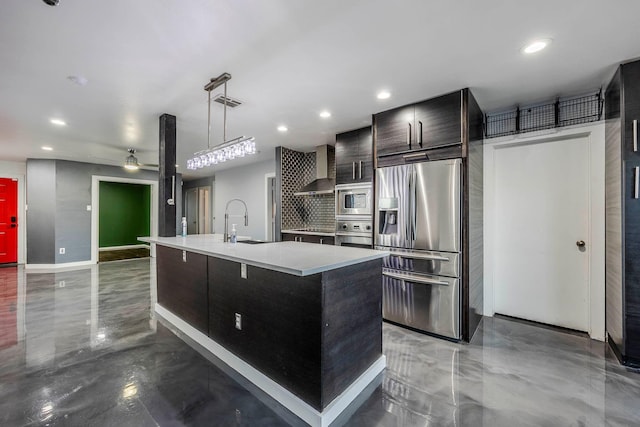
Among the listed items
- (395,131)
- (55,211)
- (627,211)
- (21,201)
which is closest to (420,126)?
(395,131)

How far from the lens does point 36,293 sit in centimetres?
427

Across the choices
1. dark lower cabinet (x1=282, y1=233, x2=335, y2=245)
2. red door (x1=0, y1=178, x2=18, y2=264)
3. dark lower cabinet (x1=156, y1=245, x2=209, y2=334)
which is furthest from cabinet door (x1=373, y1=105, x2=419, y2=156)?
red door (x1=0, y1=178, x2=18, y2=264)

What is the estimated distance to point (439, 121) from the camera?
9.41 ft

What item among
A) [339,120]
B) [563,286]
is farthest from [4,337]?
[563,286]

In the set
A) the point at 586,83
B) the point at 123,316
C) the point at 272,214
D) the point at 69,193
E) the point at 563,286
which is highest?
the point at 586,83

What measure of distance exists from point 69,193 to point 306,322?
7.35 metres

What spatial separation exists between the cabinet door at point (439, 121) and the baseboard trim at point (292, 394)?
7.05 ft

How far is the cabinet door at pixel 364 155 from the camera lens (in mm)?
3816

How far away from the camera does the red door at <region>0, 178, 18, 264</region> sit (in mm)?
6375

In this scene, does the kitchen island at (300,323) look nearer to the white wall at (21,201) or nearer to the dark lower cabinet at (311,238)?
the dark lower cabinet at (311,238)

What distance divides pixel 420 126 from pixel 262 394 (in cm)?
286

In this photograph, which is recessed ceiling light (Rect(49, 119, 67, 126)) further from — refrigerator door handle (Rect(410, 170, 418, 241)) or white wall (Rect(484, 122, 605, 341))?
white wall (Rect(484, 122, 605, 341))

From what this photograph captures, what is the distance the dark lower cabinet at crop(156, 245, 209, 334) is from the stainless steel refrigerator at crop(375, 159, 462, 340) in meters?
1.95

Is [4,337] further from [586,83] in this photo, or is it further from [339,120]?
[586,83]
